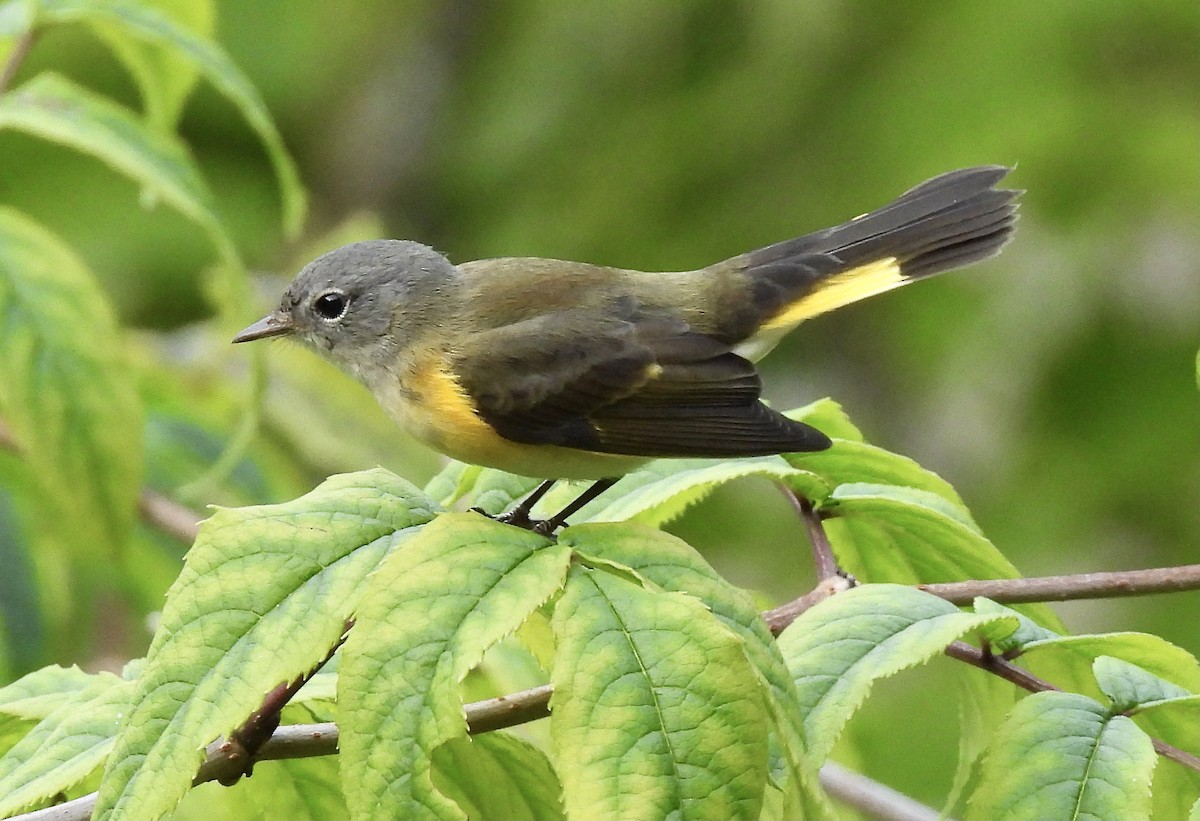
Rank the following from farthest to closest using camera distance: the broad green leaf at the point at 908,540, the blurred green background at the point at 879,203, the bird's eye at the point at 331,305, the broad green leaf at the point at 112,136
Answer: the blurred green background at the point at 879,203 → the bird's eye at the point at 331,305 → the broad green leaf at the point at 112,136 → the broad green leaf at the point at 908,540

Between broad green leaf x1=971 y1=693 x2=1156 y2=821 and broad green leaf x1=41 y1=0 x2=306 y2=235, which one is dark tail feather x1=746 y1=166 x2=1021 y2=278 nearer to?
broad green leaf x1=41 y1=0 x2=306 y2=235

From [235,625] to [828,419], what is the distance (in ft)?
3.76

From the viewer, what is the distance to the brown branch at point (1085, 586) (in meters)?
1.72

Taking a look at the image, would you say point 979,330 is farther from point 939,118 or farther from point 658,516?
point 658,516

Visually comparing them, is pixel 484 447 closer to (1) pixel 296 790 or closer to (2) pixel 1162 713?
(1) pixel 296 790

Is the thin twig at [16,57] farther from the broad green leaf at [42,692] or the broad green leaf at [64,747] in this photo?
the broad green leaf at [64,747]

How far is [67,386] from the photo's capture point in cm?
254

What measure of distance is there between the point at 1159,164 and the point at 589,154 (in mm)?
2256

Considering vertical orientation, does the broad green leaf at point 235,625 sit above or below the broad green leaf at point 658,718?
above

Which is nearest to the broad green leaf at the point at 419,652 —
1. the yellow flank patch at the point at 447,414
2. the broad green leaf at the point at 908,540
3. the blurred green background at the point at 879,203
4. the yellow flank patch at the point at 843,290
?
the broad green leaf at the point at 908,540

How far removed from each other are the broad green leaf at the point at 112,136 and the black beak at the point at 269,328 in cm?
18

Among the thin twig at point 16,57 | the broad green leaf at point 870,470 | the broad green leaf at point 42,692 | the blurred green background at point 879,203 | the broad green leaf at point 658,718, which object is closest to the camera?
the broad green leaf at point 658,718

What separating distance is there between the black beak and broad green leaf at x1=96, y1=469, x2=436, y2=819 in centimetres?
134

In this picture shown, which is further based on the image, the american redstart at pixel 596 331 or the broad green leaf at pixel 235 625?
the american redstart at pixel 596 331
